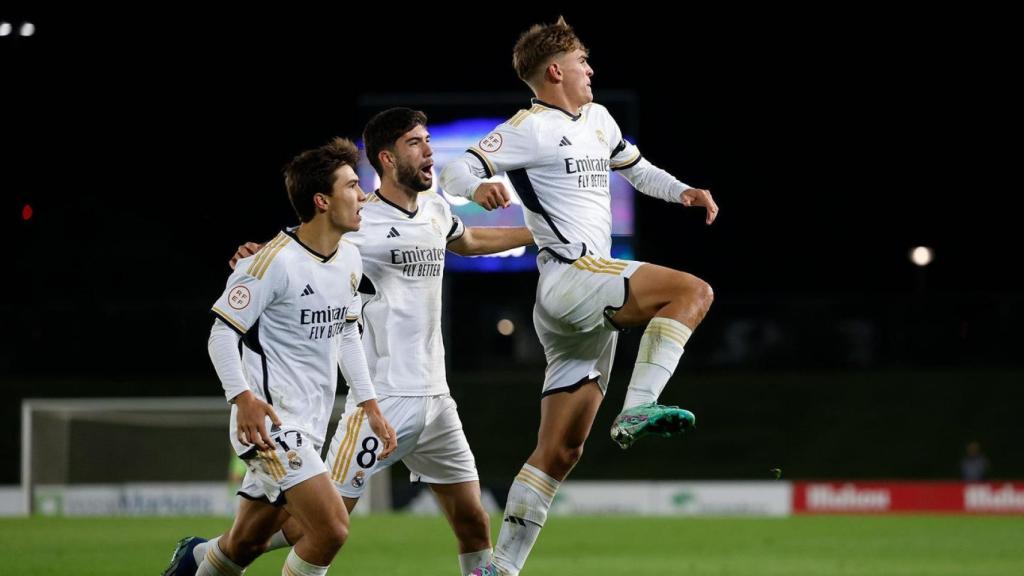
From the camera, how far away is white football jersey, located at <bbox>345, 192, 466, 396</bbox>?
23.9 ft

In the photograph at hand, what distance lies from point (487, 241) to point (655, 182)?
36.7 inches

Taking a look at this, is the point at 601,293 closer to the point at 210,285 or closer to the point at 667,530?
the point at 667,530

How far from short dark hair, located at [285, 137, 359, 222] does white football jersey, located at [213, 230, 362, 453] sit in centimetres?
18

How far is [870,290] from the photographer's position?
29859 millimetres

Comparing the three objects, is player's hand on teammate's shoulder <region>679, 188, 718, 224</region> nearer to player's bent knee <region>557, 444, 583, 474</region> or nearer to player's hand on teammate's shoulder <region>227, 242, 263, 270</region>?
player's bent knee <region>557, 444, 583, 474</region>

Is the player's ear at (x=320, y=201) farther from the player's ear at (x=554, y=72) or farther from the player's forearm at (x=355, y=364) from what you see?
the player's ear at (x=554, y=72)

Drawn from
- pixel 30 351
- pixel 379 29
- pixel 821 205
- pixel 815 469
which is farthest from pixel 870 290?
pixel 30 351

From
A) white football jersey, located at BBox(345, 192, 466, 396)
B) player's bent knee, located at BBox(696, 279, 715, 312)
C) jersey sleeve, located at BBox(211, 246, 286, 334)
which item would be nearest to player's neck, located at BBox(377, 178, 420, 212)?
white football jersey, located at BBox(345, 192, 466, 396)

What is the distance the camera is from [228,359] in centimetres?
629

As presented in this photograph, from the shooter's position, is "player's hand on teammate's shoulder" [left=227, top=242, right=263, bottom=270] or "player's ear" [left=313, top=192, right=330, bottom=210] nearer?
"player's ear" [left=313, top=192, right=330, bottom=210]

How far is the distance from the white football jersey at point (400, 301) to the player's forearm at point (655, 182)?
106cm

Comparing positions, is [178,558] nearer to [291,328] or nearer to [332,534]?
[332,534]

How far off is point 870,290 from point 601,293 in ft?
79.2

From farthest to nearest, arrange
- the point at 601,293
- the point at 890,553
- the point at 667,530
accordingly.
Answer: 1. the point at 667,530
2. the point at 890,553
3. the point at 601,293
